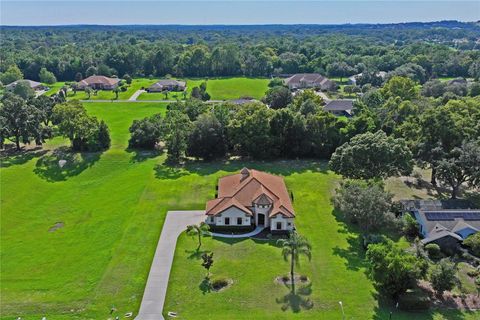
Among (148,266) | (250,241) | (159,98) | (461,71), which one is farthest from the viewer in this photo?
(461,71)

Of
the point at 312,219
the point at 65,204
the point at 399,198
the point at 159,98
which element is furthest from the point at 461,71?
the point at 65,204

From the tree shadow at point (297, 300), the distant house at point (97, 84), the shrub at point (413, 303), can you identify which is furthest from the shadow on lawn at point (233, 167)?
the distant house at point (97, 84)

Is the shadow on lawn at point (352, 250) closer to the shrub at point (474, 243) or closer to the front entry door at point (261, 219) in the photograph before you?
the front entry door at point (261, 219)

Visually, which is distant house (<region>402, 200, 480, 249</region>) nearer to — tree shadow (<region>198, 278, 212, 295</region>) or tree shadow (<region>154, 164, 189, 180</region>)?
tree shadow (<region>198, 278, 212, 295</region>)

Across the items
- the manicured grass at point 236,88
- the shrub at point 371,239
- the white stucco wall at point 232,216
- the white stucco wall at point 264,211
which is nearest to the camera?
the shrub at point 371,239

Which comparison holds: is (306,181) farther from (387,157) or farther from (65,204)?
(65,204)

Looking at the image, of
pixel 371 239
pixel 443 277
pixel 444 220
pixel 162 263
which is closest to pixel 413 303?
pixel 443 277
